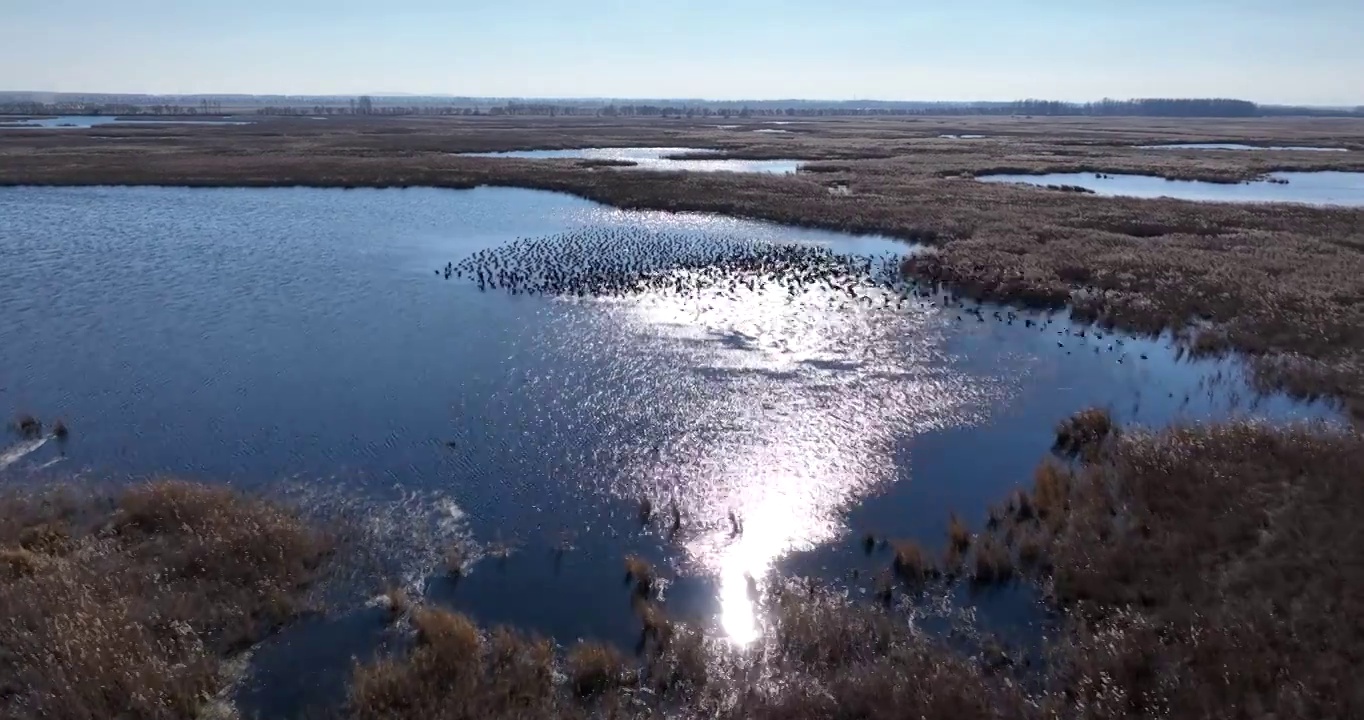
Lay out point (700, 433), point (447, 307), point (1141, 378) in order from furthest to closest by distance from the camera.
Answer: point (447, 307), point (1141, 378), point (700, 433)

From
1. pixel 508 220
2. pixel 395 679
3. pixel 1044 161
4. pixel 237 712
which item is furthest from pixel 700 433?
pixel 1044 161

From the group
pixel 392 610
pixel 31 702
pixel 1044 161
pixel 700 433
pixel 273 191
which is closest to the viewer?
pixel 31 702

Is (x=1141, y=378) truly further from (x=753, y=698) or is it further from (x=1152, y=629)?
(x=753, y=698)

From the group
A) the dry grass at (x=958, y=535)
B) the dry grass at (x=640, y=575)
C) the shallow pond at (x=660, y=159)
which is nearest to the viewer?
the dry grass at (x=640, y=575)

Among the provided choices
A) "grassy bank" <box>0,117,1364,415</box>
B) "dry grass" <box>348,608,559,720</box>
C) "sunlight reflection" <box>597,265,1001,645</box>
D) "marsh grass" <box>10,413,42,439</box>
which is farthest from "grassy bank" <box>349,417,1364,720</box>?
"marsh grass" <box>10,413,42,439</box>

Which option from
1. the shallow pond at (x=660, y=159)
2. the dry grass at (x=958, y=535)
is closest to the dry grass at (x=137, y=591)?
the dry grass at (x=958, y=535)

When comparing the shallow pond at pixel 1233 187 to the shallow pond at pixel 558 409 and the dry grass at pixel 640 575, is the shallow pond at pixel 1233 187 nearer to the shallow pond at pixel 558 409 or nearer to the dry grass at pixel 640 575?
the shallow pond at pixel 558 409

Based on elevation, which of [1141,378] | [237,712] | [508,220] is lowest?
[237,712]
